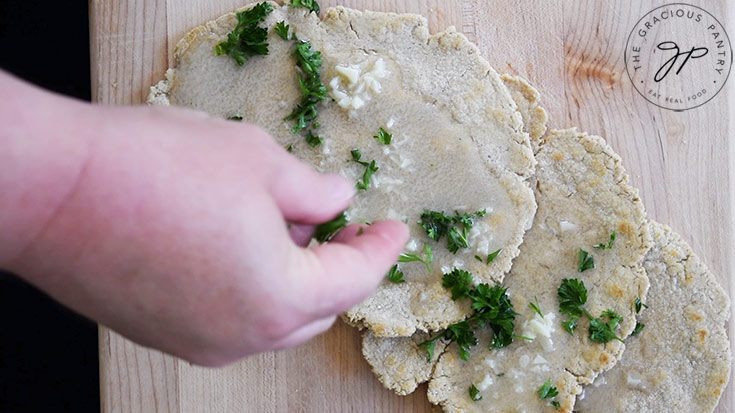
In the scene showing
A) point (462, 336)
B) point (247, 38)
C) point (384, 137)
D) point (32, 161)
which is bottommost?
point (462, 336)

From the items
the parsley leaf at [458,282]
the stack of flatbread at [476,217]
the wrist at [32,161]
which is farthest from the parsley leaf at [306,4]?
the wrist at [32,161]

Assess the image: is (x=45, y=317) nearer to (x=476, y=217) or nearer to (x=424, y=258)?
(x=424, y=258)

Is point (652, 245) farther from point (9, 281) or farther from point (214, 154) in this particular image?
point (9, 281)

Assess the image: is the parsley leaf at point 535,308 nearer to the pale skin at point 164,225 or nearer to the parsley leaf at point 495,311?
the parsley leaf at point 495,311

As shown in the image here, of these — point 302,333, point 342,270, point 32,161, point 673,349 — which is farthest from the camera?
point 673,349

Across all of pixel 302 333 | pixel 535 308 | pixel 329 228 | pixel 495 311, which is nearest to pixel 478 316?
pixel 495 311

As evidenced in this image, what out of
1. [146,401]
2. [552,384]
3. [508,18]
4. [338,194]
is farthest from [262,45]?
[552,384]

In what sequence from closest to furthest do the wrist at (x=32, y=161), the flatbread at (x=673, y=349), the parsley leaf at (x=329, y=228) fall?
the wrist at (x=32, y=161) < the parsley leaf at (x=329, y=228) < the flatbread at (x=673, y=349)
